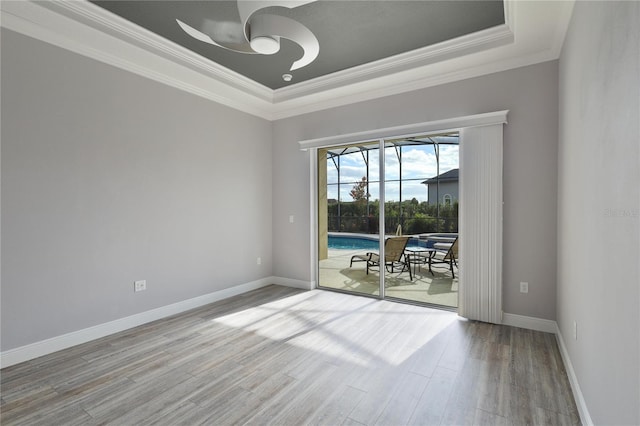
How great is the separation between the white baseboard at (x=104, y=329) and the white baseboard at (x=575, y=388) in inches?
153

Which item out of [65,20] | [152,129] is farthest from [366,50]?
[65,20]

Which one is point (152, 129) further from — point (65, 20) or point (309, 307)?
point (309, 307)

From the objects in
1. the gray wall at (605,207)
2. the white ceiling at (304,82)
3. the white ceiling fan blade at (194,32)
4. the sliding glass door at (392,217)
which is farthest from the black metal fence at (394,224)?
the white ceiling fan blade at (194,32)

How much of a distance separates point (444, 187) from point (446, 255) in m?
0.94

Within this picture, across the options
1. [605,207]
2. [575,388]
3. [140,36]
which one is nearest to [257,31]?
[140,36]

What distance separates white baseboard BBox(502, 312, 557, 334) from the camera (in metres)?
3.16

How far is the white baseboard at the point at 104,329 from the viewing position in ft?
8.61

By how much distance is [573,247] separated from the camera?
2299 millimetres

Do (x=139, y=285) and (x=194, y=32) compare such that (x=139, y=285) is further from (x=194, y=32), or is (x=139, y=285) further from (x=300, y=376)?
(x=194, y=32)

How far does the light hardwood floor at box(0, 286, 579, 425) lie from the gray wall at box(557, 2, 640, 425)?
54 cm

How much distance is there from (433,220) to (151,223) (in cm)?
353

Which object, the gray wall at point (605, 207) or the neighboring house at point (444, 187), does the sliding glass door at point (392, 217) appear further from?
the gray wall at point (605, 207)

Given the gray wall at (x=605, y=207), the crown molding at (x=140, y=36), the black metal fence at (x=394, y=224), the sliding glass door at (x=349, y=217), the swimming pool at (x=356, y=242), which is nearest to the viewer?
the gray wall at (x=605, y=207)

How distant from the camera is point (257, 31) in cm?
253
